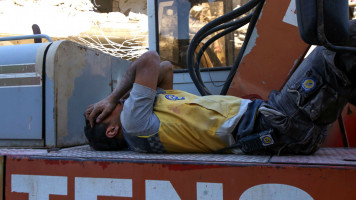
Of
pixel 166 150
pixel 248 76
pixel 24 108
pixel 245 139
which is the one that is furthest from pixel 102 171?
pixel 248 76

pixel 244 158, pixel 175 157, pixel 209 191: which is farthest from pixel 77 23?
pixel 209 191

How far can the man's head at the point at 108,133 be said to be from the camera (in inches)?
67.0

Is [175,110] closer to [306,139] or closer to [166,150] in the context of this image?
[166,150]

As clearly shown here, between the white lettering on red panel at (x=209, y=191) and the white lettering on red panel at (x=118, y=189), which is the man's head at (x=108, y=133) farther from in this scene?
the white lettering on red panel at (x=209, y=191)

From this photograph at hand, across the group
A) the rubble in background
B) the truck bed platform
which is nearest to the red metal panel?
the truck bed platform

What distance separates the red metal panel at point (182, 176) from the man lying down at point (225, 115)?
1.11 ft

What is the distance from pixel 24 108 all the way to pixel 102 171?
0.78 m

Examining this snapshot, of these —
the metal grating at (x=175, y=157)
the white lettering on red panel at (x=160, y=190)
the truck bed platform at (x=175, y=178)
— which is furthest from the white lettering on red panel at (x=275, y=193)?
the white lettering on red panel at (x=160, y=190)

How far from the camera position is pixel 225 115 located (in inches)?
61.7

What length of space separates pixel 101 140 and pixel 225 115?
0.69m

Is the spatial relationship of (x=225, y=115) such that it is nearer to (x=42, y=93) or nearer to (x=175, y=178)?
(x=175, y=178)

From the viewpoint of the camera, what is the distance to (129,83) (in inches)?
66.6

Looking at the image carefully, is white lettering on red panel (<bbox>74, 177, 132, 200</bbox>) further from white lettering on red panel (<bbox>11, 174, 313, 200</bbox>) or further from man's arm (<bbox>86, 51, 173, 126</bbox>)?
man's arm (<bbox>86, 51, 173, 126</bbox>)

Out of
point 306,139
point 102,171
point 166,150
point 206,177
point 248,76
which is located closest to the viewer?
point 206,177
